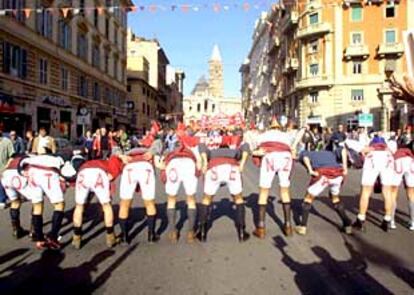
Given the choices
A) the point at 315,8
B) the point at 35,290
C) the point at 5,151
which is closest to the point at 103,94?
the point at 315,8

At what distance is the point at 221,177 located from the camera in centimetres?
805

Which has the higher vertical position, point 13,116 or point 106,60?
point 106,60

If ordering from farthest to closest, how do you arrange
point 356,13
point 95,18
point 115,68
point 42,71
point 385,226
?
point 115,68, point 356,13, point 95,18, point 42,71, point 385,226

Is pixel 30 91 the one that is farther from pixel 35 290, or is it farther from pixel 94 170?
pixel 35 290

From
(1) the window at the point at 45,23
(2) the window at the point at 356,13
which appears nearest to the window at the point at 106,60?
(1) the window at the point at 45,23

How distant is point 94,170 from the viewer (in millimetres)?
7543

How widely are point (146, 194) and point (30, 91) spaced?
78.5 feet

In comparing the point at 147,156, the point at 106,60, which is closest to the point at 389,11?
the point at 106,60

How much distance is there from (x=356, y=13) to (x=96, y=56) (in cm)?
2717

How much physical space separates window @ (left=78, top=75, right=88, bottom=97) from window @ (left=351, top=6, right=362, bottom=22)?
28.9 metres

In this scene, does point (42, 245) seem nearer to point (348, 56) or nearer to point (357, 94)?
point (357, 94)

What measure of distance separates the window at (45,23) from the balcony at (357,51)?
3143cm

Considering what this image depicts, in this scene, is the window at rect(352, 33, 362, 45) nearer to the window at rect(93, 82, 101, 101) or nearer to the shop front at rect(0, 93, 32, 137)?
the window at rect(93, 82, 101, 101)

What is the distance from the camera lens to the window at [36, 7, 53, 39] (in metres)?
31.0
